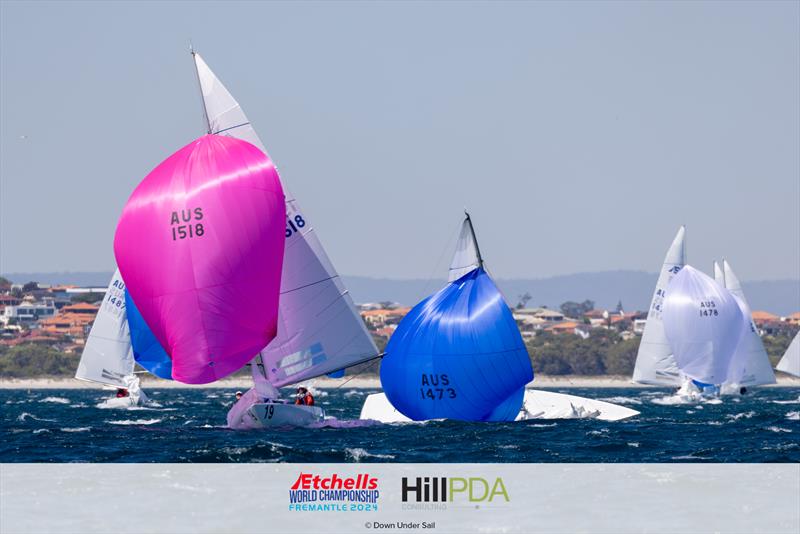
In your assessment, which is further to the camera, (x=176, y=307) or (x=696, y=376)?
(x=696, y=376)

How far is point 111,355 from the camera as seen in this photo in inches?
2844

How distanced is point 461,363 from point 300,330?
6.33 metres

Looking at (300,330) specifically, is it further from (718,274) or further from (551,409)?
(718,274)

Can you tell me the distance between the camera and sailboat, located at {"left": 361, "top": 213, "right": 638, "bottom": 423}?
45.5m

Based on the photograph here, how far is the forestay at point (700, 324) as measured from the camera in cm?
7631
